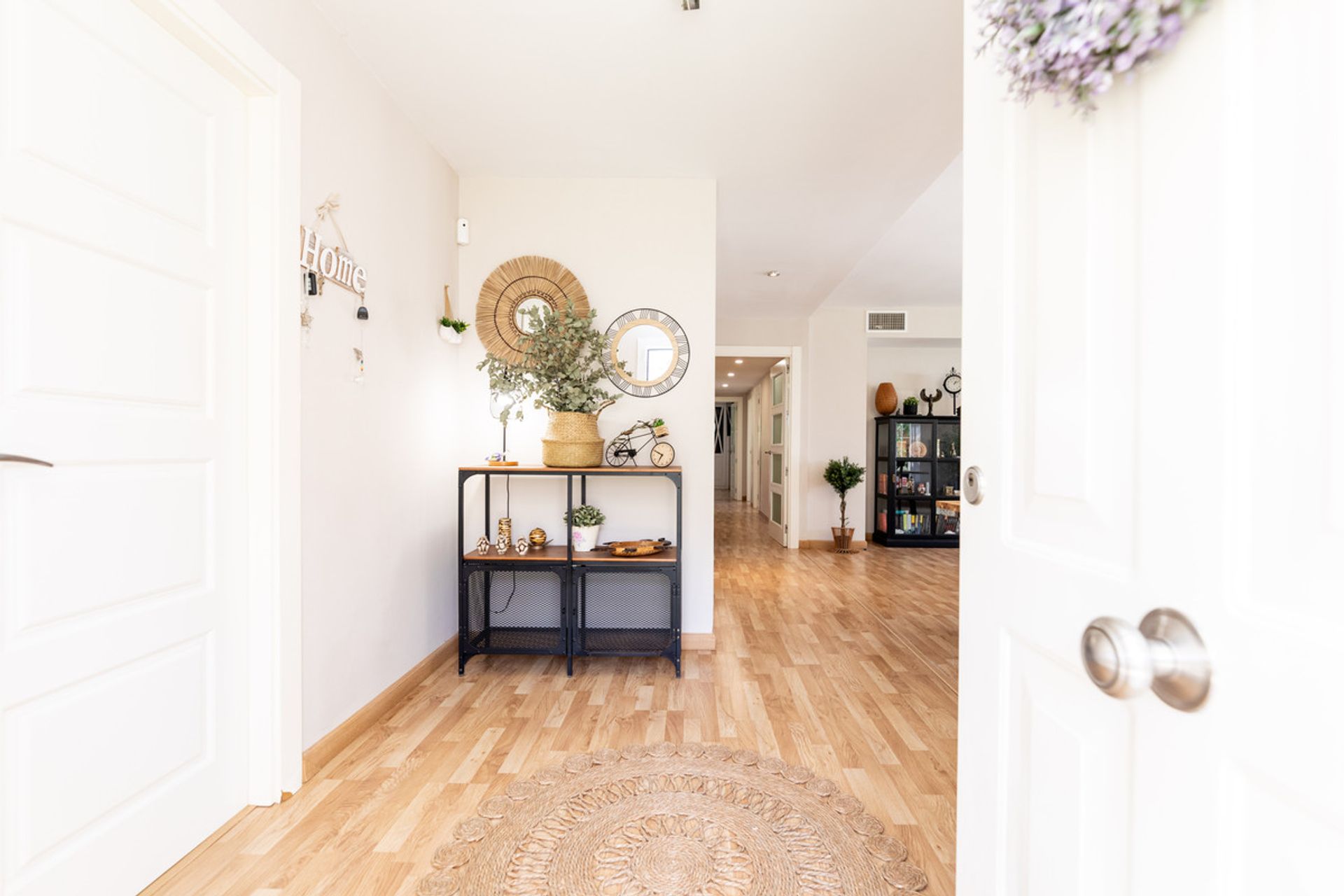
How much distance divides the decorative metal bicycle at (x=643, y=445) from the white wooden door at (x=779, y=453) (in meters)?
3.75

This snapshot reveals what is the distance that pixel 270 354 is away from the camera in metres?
1.72

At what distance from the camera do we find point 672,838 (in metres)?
A: 1.63

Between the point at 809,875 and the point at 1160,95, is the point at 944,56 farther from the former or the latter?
the point at 809,875

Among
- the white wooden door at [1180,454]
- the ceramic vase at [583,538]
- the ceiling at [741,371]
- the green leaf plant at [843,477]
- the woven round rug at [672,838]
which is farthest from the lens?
the ceiling at [741,371]

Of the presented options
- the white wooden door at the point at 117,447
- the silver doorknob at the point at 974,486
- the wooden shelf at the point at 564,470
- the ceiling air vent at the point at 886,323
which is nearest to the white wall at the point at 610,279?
the wooden shelf at the point at 564,470

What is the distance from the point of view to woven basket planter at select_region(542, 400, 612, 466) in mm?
2865

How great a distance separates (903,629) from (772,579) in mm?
1469

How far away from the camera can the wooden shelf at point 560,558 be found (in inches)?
110

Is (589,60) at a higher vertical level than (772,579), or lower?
higher

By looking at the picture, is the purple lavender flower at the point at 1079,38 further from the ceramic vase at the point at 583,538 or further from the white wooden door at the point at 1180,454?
the ceramic vase at the point at 583,538

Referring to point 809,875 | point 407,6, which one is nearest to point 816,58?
point 407,6

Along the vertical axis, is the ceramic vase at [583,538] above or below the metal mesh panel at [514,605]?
above

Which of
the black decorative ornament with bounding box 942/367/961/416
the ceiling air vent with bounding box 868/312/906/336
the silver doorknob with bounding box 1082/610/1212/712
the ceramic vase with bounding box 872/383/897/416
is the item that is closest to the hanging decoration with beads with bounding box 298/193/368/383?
the silver doorknob with bounding box 1082/610/1212/712

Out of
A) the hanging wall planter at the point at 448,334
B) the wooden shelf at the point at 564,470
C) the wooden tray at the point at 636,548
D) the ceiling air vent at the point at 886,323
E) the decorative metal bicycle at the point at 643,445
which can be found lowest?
the wooden tray at the point at 636,548
